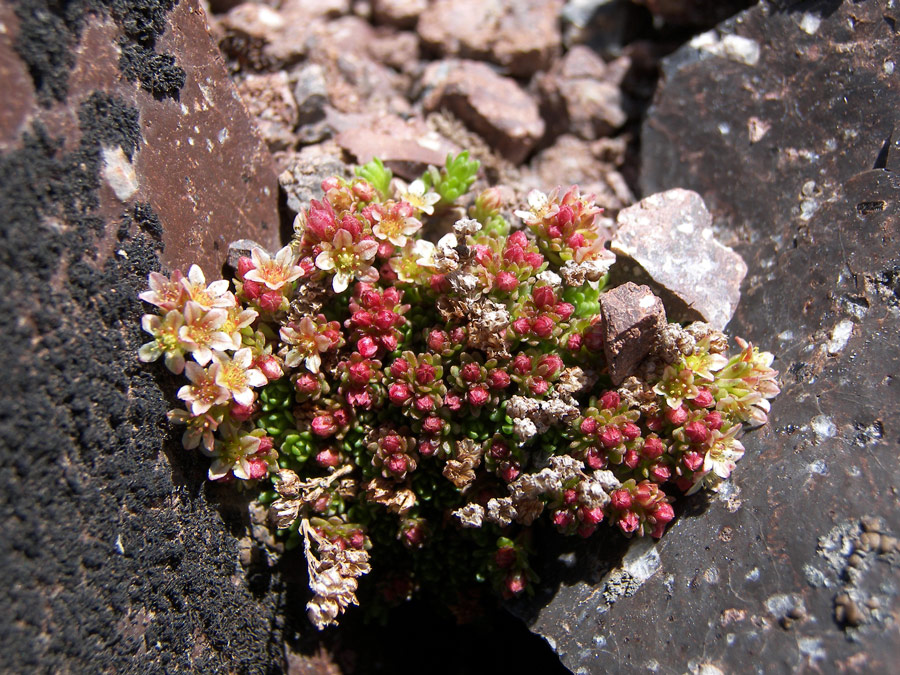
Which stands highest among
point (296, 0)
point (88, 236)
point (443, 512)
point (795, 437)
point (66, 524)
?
point (88, 236)

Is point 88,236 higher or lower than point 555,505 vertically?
higher

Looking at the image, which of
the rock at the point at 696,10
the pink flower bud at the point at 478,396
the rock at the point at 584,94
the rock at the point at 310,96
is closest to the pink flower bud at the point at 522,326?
the pink flower bud at the point at 478,396

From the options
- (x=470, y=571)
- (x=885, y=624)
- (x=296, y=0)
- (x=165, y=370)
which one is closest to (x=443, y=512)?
(x=470, y=571)

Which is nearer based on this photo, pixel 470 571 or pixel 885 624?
pixel 885 624

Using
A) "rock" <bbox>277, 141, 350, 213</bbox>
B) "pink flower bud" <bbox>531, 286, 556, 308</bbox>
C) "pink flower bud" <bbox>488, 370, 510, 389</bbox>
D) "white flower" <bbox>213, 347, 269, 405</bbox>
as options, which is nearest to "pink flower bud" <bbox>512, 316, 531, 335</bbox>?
"pink flower bud" <bbox>531, 286, 556, 308</bbox>

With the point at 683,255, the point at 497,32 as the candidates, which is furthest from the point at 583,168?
the point at 683,255

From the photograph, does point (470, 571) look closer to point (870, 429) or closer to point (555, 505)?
point (555, 505)

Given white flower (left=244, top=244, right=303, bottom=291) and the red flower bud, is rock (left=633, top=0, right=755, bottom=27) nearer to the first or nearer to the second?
white flower (left=244, top=244, right=303, bottom=291)
